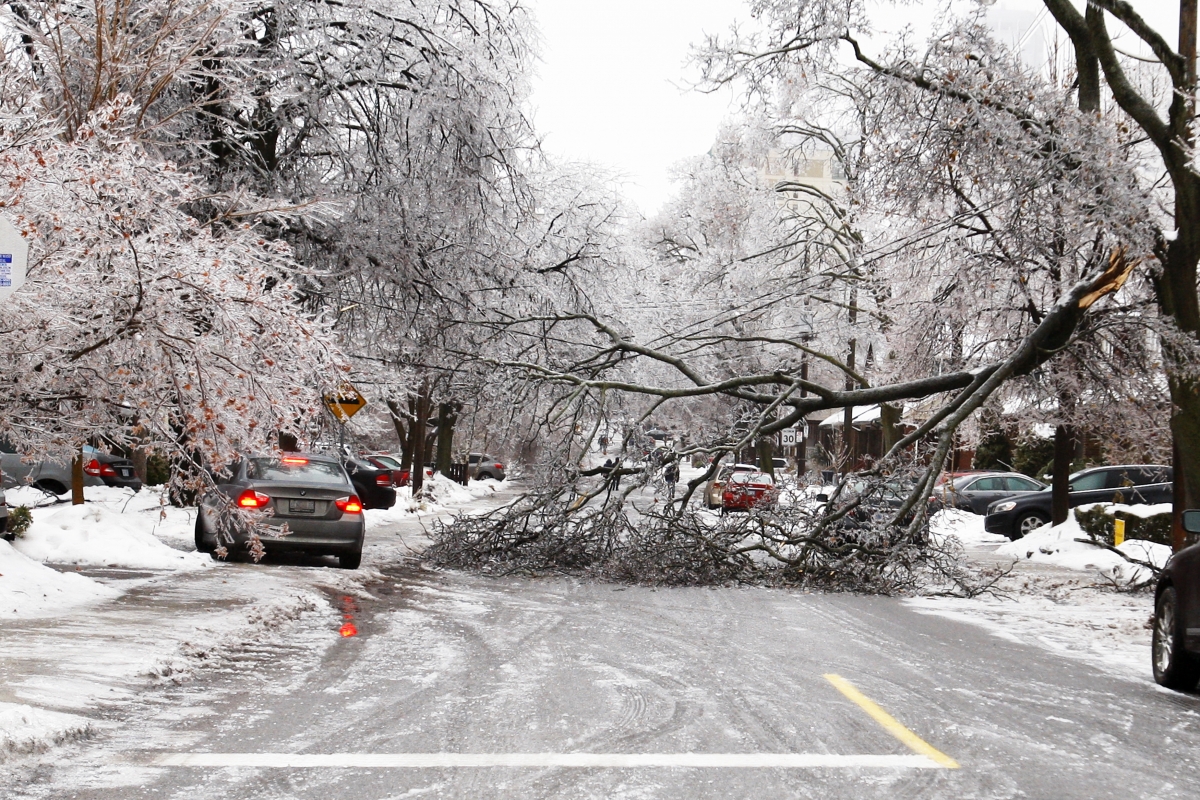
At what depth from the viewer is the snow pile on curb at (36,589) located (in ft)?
32.2

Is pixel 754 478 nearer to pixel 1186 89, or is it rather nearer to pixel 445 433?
pixel 1186 89

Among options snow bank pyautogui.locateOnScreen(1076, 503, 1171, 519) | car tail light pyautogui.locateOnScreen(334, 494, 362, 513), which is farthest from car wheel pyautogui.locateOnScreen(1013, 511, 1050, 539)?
car tail light pyautogui.locateOnScreen(334, 494, 362, 513)

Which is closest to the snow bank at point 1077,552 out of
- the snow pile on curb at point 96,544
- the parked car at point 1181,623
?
the parked car at point 1181,623

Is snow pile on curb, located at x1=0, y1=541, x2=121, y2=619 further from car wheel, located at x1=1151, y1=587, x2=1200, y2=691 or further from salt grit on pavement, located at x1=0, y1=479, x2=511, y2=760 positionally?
car wheel, located at x1=1151, y1=587, x2=1200, y2=691

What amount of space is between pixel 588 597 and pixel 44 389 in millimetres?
6298

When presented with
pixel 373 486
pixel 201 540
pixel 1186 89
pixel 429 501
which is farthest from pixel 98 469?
pixel 1186 89

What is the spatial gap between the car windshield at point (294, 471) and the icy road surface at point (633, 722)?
16.2ft

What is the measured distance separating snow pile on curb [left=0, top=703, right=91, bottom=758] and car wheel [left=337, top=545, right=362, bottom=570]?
9239mm

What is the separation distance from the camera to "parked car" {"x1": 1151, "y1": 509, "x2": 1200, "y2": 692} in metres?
7.99

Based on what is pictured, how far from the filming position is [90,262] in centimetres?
903

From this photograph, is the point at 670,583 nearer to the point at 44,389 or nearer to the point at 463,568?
the point at 463,568

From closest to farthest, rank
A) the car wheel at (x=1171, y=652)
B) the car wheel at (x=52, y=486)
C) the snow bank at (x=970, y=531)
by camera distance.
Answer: the car wheel at (x=1171, y=652) < the car wheel at (x=52, y=486) < the snow bank at (x=970, y=531)

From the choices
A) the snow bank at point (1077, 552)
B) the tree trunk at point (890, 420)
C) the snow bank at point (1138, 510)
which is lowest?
the snow bank at point (1077, 552)

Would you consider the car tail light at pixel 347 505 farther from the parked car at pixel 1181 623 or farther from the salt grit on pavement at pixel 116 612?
the parked car at pixel 1181 623
